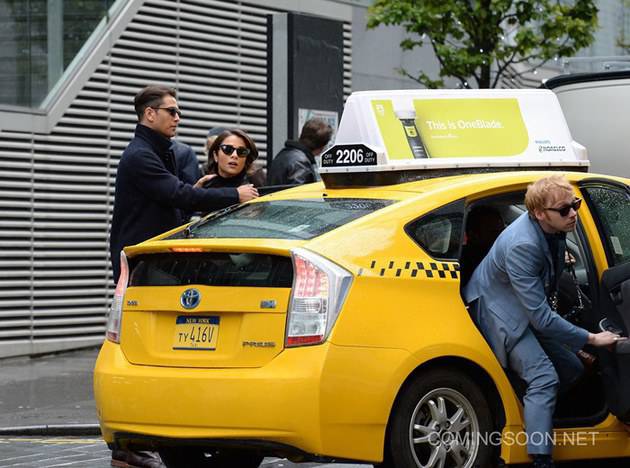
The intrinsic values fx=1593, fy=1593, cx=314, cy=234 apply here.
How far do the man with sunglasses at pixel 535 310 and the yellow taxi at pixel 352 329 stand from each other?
13 cm

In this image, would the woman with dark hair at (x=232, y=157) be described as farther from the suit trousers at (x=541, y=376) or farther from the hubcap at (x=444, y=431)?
the hubcap at (x=444, y=431)

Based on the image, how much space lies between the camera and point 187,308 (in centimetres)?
743

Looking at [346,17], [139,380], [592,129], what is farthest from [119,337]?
[346,17]

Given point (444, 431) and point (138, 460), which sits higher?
point (444, 431)

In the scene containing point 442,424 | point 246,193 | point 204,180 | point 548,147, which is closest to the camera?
point 442,424

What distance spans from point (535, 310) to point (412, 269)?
2.10 ft

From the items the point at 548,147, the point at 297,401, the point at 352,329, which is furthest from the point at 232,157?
the point at 297,401

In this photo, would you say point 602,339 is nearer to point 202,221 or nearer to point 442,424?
point 442,424

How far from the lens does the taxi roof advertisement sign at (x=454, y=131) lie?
842cm

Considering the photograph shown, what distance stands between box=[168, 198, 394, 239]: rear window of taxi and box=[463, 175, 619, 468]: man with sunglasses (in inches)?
25.6

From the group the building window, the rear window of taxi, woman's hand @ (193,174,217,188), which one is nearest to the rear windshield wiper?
the rear window of taxi

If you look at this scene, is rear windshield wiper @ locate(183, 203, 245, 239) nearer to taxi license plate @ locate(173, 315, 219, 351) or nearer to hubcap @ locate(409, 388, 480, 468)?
taxi license plate @ locate(173, 315, 219, 351)

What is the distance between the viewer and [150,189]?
9.38 metres

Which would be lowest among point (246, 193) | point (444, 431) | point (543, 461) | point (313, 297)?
point (543, 461)
